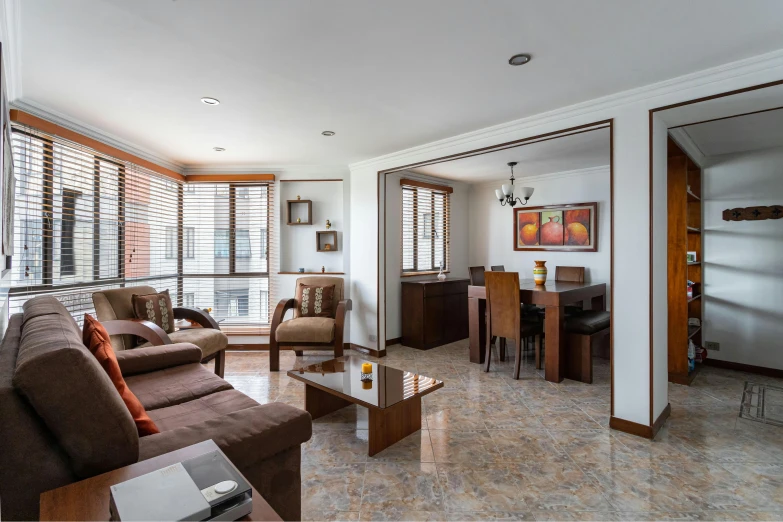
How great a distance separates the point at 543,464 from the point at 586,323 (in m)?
1.94

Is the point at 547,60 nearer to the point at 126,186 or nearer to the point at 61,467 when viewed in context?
the point at 61,467

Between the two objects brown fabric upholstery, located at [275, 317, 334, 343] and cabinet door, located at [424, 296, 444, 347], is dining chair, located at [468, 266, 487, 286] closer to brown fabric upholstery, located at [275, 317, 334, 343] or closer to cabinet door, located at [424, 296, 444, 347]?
cabinet door, located at [424, 296, 444, 347]

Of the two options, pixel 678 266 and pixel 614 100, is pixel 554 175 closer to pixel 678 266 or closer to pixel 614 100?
pixel 678 266

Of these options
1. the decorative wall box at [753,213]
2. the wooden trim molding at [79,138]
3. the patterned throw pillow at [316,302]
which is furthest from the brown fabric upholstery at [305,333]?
the decorative wall box at [753,213]

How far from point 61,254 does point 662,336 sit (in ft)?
15.7

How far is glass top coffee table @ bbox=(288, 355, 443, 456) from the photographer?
7.89 ft

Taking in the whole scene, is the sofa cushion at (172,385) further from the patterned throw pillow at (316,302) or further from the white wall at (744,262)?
the white wall at (744,262)

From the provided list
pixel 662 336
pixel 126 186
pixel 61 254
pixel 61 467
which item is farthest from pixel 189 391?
pixel 662 336

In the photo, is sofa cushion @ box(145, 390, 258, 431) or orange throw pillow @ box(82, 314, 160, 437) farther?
sofa cushion @ box(145, 390, 258, 431)

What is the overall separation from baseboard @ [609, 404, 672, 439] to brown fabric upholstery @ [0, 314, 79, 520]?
9.93ft

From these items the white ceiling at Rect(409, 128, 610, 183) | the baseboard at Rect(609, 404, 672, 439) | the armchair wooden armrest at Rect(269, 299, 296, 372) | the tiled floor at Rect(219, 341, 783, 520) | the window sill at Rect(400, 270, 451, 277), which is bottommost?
the tiled floor at Rect(219, 341, 783, 520)

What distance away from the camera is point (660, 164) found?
2.70 metres

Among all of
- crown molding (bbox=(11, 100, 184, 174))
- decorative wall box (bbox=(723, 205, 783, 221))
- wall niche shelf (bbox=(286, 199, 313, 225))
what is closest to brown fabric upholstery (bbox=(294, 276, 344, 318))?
wall niche shelf (bbox=(286, 199, 313, 225))

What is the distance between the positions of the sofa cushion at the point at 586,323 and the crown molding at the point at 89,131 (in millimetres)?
4884
